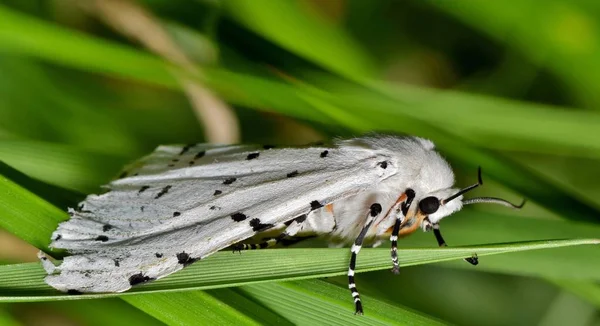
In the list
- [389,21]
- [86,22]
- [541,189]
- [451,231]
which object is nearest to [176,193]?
[451,231]

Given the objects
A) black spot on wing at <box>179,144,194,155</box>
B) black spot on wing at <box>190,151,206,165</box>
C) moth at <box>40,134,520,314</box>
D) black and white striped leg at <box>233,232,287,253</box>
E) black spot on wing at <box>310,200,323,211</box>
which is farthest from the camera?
black spot on wing at <box>179,144,194,155</box>

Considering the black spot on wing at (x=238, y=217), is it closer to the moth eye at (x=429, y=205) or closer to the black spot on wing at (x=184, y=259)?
the black spot on wing at (x=184, y=259)

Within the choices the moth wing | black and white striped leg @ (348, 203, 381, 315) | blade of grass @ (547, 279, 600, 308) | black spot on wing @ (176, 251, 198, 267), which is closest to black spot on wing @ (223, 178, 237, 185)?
the moth wing

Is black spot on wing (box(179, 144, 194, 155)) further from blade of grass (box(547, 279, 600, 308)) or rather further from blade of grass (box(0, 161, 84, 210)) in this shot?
blade of grass (box(547, 279, 600, 308))

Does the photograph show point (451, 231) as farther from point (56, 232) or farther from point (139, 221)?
point (56, 232)

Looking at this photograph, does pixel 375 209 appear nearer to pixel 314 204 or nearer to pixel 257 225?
pixel 314 204

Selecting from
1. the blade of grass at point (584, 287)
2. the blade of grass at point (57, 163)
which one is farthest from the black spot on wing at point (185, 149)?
the blade of grass at point (584, 287)
